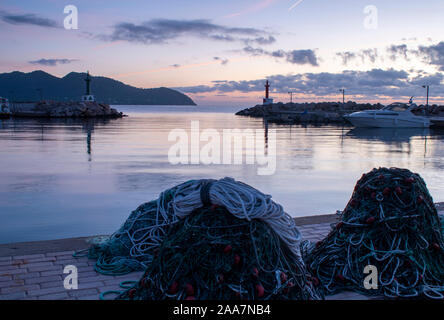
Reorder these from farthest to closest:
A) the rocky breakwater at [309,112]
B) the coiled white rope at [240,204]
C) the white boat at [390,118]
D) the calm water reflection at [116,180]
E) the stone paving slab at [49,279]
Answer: the rocky breakwater at [309,112]
the white boat at [390,118]
the calm water reflection at [116,180]
the stone paving slab at [49,279]
the coiled white rope at [240,204]

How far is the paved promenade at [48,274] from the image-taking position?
4383mm

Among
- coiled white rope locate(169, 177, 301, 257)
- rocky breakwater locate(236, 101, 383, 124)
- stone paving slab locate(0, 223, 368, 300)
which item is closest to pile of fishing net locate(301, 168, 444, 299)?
stone paving slab locate(0, 223, 368, 300)

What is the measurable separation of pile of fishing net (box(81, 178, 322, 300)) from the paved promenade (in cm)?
89

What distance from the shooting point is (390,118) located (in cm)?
4491

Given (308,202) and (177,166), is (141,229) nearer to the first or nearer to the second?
(308,202)

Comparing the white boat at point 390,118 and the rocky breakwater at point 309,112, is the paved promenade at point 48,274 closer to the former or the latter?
the white boat at point 390,118

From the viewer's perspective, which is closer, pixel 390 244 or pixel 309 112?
pixel 390 244

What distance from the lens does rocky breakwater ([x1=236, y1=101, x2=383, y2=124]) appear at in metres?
67.8

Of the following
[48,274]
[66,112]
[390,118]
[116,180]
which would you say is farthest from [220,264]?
[66,112]

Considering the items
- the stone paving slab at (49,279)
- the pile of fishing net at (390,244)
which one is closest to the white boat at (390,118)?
the pile of fishing net at (390,244)

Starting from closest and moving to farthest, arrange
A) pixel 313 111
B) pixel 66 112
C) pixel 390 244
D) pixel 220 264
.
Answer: pixel 220 264 → pixel 390 244 → pixel 66 112 → pixel 313 111

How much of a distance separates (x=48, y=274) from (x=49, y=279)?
17 cm

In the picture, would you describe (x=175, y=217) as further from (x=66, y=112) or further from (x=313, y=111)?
(x=313, y=111)

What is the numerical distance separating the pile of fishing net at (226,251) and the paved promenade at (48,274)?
2.93ft
